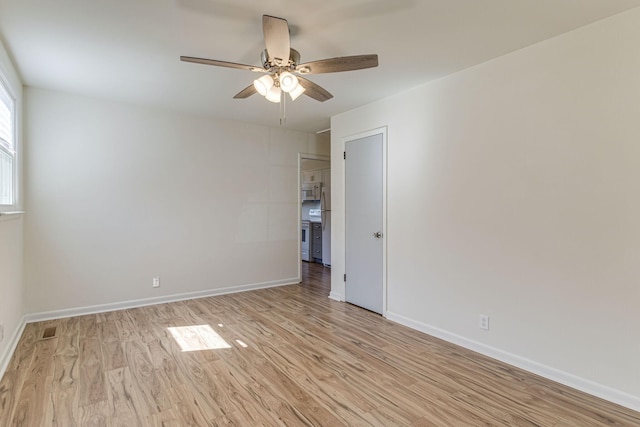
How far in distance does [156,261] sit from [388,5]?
383cm

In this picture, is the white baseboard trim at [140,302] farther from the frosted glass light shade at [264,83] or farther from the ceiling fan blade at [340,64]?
the ceiling fan blade at [340,64]

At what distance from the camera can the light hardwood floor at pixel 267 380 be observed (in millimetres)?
1956

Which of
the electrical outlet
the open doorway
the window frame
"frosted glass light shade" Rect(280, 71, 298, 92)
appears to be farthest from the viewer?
the open doorway

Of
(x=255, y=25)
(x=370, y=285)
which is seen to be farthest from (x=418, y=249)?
(x=255, y=25)

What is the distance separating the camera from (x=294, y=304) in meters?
4.20

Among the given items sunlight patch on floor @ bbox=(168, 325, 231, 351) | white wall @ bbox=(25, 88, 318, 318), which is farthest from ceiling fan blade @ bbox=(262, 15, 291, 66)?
white wall @ bbox=(25, 88, 318, 318)

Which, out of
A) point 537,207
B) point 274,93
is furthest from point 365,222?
point 274,93

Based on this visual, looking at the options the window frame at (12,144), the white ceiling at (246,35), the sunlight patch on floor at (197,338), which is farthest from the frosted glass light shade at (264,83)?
the sunlight patch on floor at (197,338)

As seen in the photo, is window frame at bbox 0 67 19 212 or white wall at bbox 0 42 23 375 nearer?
white wall at bbox 0 42 23 375

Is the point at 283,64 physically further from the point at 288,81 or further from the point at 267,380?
the point at 267,380

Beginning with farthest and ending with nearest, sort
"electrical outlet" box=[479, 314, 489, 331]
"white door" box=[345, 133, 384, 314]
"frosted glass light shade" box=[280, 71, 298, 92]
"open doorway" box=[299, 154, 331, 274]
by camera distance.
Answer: "open doorway" box=[299, 154, 331, 274], "white door" box=[345, 133, 384, 314], "electrical outlet" box=[479, 314, 489, 331], "frosted glass light shade" box=[280, 71, 298, 92]

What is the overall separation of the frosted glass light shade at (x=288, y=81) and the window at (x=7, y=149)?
224 centimetres

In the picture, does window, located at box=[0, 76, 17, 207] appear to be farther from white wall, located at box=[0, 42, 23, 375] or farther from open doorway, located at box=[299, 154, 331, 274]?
open doorway, located at box=[299, 154, 331, 274]

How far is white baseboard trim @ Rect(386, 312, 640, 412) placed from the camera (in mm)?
2073
